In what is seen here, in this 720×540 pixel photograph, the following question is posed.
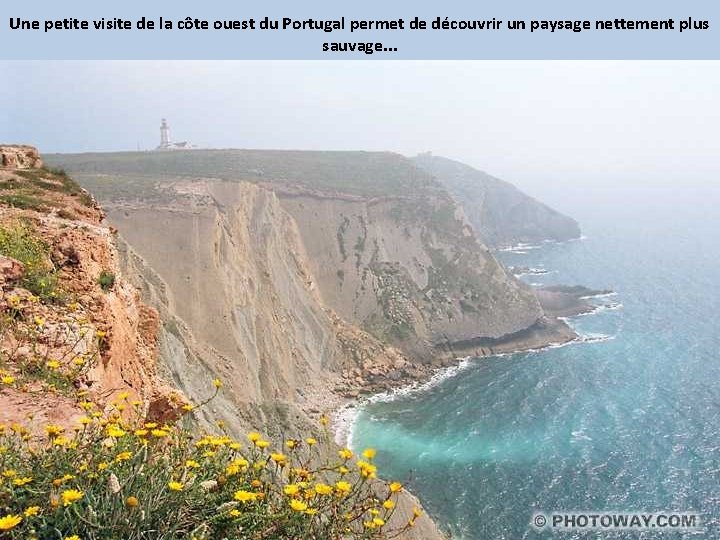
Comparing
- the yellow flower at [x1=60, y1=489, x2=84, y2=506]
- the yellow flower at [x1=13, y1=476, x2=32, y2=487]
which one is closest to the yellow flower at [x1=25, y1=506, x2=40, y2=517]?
the yellow flower at [x1=60, y1=489, x2=84, y2=506]

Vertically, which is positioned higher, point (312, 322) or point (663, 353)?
point (312, 322)

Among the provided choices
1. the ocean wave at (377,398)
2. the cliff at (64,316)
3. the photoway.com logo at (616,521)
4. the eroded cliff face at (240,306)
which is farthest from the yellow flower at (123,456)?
the ocean wave at (377,398)

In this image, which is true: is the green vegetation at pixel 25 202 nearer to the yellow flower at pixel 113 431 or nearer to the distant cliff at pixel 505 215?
the yellow flower at pixel 113 431

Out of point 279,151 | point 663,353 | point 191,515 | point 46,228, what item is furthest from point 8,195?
point 279,151

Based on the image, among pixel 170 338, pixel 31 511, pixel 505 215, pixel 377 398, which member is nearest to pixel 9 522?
pixel 31 511

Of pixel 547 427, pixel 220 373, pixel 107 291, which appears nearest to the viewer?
pixel 107 291

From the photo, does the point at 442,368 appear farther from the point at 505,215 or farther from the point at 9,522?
the point at 505,215

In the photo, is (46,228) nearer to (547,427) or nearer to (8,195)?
(8,195)

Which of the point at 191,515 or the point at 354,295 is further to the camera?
the point at 354,295
